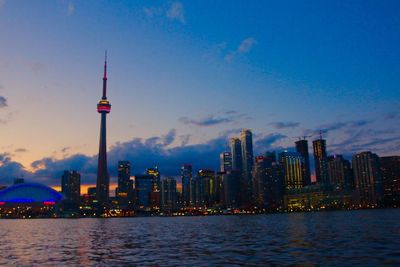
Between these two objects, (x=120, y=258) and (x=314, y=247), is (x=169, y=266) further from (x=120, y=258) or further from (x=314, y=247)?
(x=314, y=247)

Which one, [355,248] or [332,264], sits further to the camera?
[355,248]

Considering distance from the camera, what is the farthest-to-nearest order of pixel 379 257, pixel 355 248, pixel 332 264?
pixel 355 248 < pixel 379 257 < pixel 332 264

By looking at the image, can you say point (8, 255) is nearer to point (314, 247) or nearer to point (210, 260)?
point (210, 260)

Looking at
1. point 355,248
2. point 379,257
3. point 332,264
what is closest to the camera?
point 332,264

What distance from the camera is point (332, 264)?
41625 mm

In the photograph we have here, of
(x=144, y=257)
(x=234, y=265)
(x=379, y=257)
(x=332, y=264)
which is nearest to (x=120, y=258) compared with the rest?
(x=144, y=257)

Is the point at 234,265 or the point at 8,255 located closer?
the point at 234,265

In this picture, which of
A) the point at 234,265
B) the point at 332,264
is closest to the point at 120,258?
the point at 234,265

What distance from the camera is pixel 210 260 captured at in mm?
46875

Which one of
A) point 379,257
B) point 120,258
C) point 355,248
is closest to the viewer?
point 379,257

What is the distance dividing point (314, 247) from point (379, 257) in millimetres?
12433

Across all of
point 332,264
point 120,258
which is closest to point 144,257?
point 120,258

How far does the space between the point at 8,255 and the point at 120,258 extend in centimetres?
1761

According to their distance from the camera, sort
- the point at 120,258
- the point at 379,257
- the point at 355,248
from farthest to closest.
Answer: the point at 355,248, the point at 120,258, the point at 379,257
